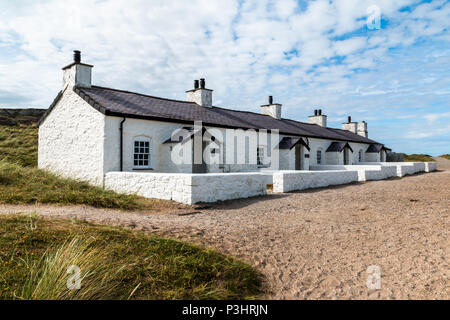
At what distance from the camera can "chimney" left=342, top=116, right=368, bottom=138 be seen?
36.0 m

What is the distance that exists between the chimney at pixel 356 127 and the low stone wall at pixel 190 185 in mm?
28358

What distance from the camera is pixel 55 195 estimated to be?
9211 mm

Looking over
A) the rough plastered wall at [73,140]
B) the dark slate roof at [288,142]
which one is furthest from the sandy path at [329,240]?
the dark slate roof at [288,142]

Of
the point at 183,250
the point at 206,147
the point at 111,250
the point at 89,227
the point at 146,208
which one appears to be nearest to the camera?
the point at 111,250

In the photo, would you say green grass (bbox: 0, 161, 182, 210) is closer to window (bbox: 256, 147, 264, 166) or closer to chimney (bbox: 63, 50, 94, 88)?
chimney (bbox: 63, 50, 94, 88)

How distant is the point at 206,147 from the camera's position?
612 inches

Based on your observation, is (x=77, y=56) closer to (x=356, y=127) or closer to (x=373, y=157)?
(x=373, y=157)

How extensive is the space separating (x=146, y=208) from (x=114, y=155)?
4.76m

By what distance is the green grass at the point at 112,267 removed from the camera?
3625 millimetres

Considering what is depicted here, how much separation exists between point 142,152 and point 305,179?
292 inches
